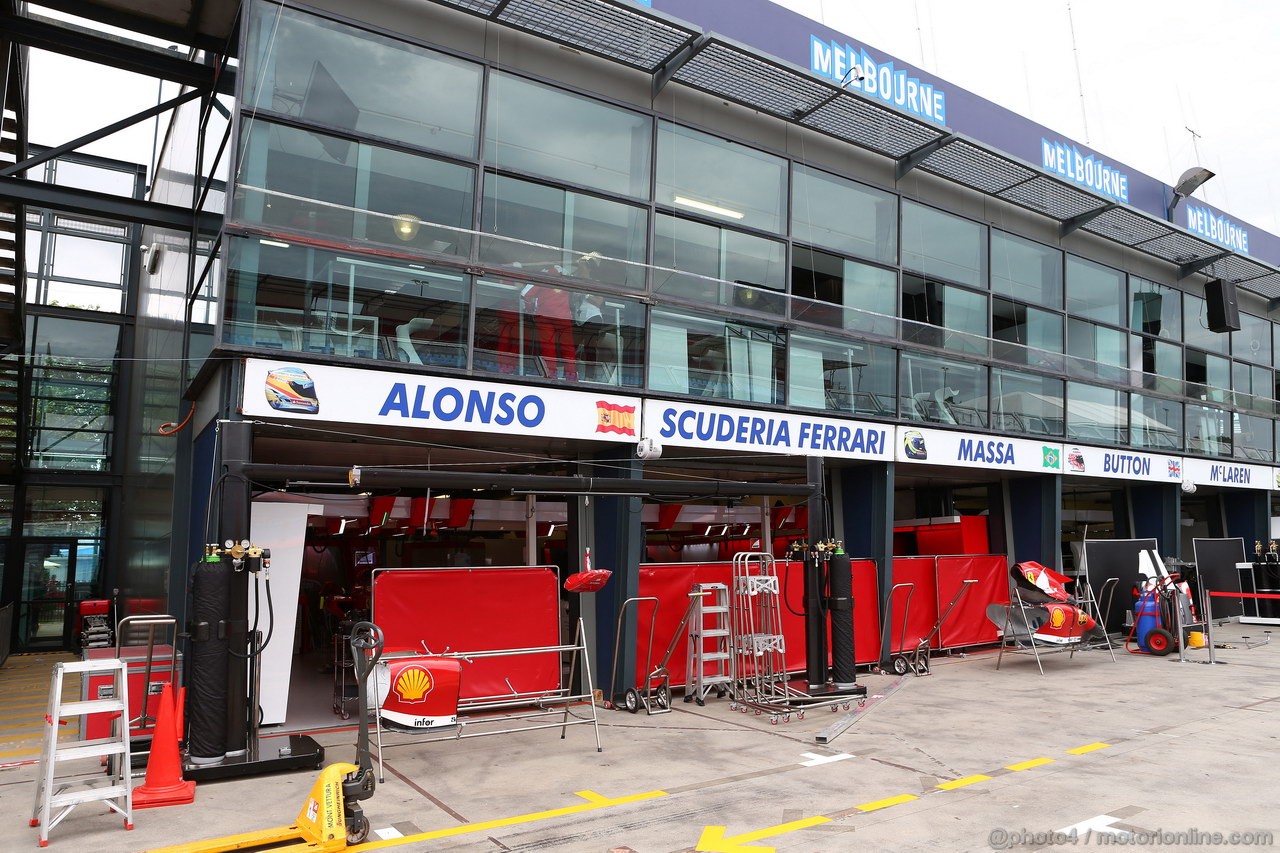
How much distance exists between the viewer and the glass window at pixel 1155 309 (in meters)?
19.7

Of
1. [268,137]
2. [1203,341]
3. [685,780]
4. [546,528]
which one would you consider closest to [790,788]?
[685,780]

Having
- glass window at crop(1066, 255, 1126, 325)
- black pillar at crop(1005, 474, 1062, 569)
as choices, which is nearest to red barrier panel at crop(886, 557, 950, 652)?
black pillar at crop(1005, 474, 1062, 569)

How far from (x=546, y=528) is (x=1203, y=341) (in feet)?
55.3

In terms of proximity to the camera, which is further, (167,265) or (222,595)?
(167,265)

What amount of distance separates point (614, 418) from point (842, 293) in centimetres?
502

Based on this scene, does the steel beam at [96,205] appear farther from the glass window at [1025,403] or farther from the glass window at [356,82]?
the glass window at [1025,403]

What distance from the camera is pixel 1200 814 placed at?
6398 mm

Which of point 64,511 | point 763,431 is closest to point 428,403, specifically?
point 763,431

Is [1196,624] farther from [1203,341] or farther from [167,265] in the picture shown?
[167,265]

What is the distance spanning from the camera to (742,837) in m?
5.99

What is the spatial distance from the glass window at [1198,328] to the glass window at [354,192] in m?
18.3

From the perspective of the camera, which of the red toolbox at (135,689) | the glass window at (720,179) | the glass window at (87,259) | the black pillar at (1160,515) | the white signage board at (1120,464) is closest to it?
the red toolbox at (135,689)

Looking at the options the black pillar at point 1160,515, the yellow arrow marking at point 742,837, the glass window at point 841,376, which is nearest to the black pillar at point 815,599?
the glass window at point 841,376

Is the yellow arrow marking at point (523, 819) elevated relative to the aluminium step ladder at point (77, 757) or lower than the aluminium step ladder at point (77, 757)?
lower
